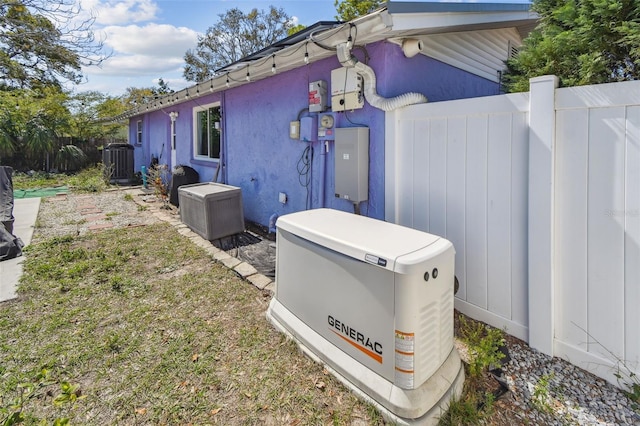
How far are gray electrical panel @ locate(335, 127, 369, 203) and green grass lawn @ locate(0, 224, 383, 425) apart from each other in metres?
1.46

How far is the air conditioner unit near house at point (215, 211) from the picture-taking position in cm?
514

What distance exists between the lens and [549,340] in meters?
2.44

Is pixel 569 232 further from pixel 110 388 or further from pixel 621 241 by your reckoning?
pixel 110 388

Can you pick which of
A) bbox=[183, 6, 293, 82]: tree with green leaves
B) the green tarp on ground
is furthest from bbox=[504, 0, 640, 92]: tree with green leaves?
bbox=[183, 6, 293, 82]: tree with green leaves

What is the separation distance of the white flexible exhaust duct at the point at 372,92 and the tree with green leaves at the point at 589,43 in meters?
1.11

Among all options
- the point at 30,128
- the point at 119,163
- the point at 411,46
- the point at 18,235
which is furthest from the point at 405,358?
the point at 30,128

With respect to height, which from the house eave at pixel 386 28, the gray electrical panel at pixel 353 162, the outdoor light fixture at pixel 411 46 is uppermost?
the house eave at pixel 386 28

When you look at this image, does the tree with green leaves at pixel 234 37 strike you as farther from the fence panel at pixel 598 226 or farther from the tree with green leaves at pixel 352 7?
the fence panel at pixel 598 226

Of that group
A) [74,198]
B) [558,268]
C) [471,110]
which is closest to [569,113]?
[471,110]

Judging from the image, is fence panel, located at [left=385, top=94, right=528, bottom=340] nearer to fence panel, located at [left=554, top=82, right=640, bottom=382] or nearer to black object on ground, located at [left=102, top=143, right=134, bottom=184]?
fence panel, located at [left=554, top=82, right=640, bottom=382]

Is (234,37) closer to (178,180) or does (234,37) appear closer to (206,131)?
(206,131)

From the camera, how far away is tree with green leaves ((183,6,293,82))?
933 inches

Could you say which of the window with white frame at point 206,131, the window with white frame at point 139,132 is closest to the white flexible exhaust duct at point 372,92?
the window with white frame at point 206,131

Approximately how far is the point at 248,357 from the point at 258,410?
20.2 inches
